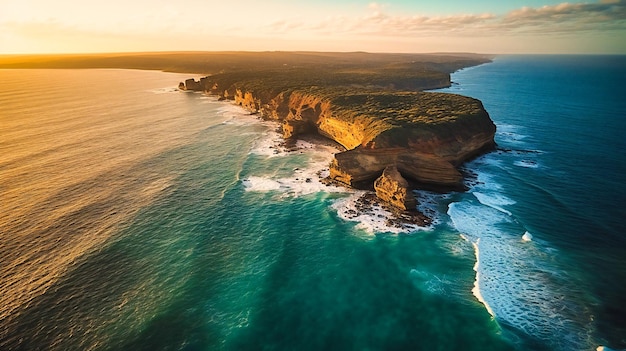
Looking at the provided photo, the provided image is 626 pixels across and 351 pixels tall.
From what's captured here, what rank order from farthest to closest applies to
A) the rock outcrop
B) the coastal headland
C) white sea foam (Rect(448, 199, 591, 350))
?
the coastal headland
the rock outcrop
white sea foam (Rect(448, 199, 591, 350))

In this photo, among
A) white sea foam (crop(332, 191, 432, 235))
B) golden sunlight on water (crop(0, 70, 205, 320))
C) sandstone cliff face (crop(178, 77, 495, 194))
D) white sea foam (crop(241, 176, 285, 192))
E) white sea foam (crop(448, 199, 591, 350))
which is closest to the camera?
white sea foam (crop(448, 199, 591, 350))

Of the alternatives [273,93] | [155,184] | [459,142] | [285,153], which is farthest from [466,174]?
[273,93]

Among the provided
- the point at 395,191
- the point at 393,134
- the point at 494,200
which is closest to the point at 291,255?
the point at 395,191

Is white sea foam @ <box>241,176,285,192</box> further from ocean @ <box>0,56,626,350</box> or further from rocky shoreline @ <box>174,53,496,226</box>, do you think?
rocky shoreline @ <box>174,53,496,226</box>

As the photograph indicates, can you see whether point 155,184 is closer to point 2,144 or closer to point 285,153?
point 285,153

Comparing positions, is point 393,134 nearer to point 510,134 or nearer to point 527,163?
point 527,163

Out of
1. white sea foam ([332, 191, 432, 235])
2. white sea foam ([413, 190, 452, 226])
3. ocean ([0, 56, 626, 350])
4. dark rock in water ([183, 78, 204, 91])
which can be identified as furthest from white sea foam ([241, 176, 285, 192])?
dark rock in water ([183, 78, 204, 91])

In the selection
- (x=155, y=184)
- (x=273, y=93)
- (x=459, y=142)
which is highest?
(x=273, y=93)
